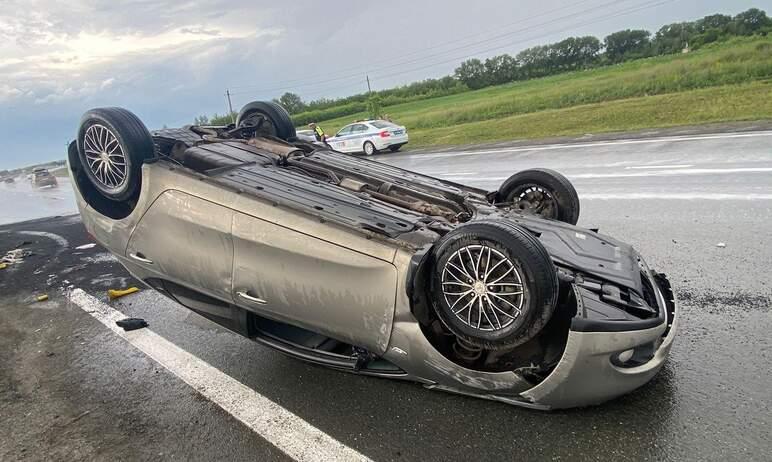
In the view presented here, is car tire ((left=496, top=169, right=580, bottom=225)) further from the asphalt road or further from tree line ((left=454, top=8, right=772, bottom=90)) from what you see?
tree line ((left=454, top=8, right=772, bottom=90))

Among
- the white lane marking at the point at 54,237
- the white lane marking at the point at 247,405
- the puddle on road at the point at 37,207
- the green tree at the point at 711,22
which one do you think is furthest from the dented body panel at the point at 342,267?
Answer: the green tree at the point at 711,22

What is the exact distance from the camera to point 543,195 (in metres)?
4.30

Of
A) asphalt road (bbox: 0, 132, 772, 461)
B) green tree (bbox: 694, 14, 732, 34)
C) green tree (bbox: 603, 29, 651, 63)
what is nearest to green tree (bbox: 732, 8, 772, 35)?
green tree (bbox: 694, 14, 732, 34)

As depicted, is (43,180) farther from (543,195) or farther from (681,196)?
(543,195)

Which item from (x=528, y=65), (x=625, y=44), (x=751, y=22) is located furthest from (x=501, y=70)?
(x=751, y=22)

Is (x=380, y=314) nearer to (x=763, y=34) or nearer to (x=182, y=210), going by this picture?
(x=182, y=210)

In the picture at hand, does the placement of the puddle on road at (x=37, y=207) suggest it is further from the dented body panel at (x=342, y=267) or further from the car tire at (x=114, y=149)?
the dented body panel at (x=342, y=267)

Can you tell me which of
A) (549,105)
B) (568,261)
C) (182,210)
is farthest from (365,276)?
(549,105)

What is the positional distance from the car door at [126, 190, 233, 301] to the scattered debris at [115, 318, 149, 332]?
110 centimetres

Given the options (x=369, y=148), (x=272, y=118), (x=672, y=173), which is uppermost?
(x=272, y=118)

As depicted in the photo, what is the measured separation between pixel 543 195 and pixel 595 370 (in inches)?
82.3

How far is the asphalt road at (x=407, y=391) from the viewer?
8.44 ft

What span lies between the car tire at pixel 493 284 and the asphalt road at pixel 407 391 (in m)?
0.57

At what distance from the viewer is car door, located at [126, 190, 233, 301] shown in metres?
3.35
